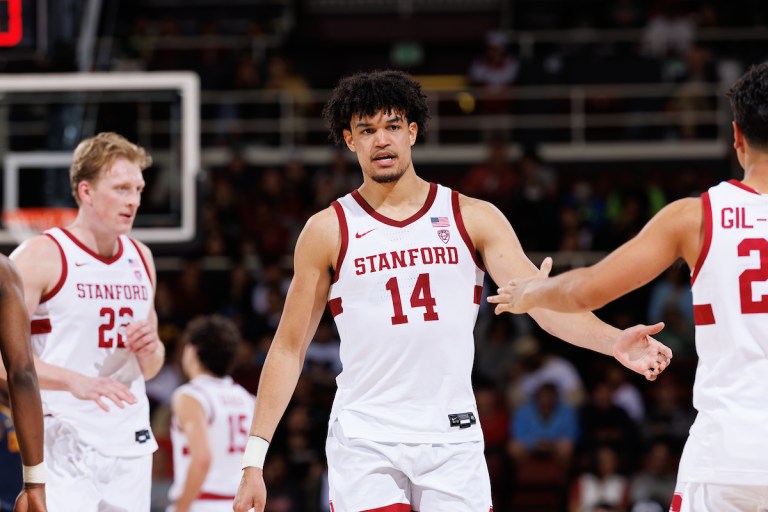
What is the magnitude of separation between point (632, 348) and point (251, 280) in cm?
1039

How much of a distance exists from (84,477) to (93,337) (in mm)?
734

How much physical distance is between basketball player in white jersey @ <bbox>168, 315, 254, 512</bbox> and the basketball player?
2792mm

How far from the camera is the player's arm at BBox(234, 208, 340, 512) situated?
17.9ft

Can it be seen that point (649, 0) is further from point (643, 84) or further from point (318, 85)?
point (318, 85)

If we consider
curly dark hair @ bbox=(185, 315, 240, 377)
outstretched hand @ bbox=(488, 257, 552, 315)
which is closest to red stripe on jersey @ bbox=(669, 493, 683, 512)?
outstretched hand @ bbox=(488, 257, 552, 315)

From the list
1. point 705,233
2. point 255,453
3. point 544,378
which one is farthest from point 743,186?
point 544,378

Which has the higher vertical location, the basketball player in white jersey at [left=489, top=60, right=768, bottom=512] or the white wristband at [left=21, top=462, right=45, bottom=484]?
the basketball player in white jersey at [left=489, top=60, right=768, bottom=512]

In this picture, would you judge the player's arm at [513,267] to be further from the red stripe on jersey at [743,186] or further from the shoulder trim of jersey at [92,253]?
the shoulder trim of jersey at [92,253]

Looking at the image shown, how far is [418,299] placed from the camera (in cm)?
543

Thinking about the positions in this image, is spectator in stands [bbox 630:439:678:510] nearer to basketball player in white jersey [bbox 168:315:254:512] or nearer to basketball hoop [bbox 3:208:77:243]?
basketball player in white jersey [bbox 168:315:254:512]

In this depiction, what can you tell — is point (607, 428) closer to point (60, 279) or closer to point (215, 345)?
point (215, 345)

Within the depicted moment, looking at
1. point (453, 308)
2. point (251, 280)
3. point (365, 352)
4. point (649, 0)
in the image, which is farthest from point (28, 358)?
point (649, 0)

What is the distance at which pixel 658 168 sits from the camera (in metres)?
17.2

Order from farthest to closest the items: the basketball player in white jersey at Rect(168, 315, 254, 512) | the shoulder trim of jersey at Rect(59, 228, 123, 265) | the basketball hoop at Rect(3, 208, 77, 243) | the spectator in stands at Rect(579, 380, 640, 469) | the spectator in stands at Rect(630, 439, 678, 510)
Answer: the spectator in stands at Rect(579, 380, 640, 469) → the spectator in stands at Rect(630, 439, 678, 510) → the basketball hoop at Rect(3, 208, 77, 243) → the basketball player in white jersey at Rect(168, 315, 254, 512) → the shoulder trim of jersey at Rect(59, 228, 123, 265)
